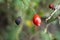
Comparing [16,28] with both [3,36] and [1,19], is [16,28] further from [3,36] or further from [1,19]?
[1,19]

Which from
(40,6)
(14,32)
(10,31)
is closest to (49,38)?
(14,32)

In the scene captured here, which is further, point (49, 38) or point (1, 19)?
point (1, 19)

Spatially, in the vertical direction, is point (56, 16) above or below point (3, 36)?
below

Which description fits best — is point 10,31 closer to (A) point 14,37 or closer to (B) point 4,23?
(A) point 14,37

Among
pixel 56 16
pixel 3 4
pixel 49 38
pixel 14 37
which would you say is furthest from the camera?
pixel 3 4

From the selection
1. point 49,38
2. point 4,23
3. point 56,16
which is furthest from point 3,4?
point 56,16

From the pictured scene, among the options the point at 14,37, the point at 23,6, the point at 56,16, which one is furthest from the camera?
the point at 14,37

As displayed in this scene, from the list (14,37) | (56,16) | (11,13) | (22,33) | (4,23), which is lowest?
(56,16)

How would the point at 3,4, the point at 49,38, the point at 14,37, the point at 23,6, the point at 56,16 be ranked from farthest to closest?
the point at 3,4, the point at 14,37, the point at 49,38, the point at 56,16, the point at 23,6

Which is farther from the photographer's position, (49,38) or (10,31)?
(10,31)
